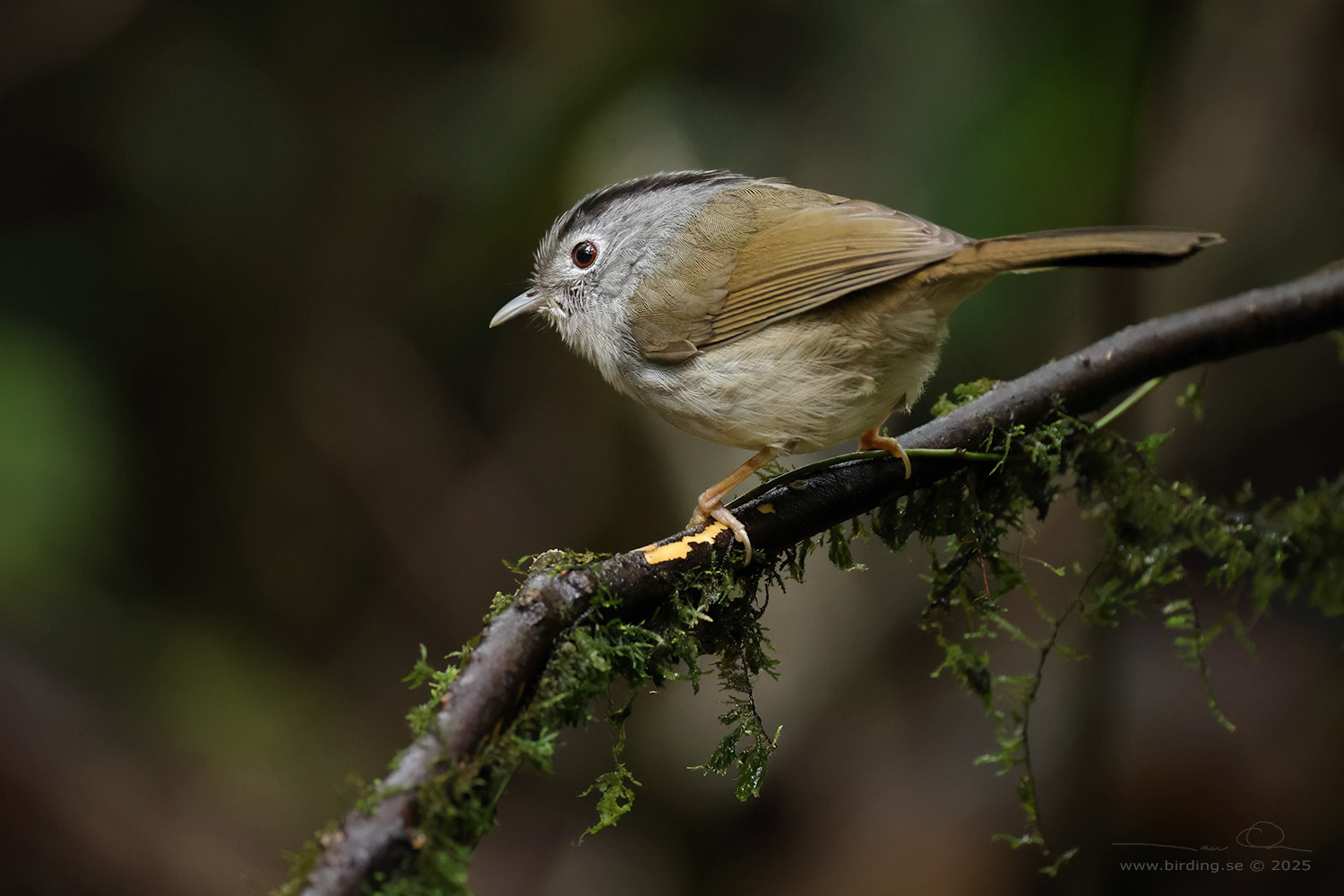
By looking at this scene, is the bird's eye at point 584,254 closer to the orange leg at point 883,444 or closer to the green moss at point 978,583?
the orange leg at point 883,444

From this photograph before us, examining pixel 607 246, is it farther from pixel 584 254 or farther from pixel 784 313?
pixel 784 313

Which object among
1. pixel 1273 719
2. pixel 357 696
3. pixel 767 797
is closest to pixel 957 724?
pixel 767 797

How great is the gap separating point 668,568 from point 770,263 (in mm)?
1293

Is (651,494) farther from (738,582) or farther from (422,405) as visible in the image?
(738,582)

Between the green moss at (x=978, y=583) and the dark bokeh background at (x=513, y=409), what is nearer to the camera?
the green moss at (x=978, y=583)

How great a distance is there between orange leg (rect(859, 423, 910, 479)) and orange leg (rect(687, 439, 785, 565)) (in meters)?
0.27

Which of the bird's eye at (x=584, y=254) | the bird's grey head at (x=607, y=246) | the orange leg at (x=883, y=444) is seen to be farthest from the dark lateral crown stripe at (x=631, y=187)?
the orange leg at (x=883, y=444)

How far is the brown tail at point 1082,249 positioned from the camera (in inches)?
80.4

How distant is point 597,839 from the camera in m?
5.38

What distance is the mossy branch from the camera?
1.39 meters

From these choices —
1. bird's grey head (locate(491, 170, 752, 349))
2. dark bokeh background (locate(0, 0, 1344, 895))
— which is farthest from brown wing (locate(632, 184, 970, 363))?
dark bokeh background (locate(0, 0, 1344, 895))

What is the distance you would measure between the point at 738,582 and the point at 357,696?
451 cm
